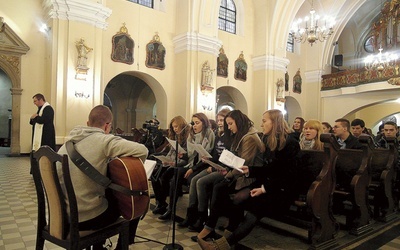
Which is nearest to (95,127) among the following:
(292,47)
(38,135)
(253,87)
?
(38,135)

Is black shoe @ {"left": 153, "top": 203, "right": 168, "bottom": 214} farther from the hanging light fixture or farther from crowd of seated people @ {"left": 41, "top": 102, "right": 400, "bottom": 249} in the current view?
the hanging light fixture

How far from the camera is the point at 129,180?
2.14 m

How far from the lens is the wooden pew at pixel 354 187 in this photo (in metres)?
3.83

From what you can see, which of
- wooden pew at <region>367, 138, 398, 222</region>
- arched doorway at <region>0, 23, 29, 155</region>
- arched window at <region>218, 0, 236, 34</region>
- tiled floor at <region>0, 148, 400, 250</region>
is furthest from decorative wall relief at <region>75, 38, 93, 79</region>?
wooden pew at <region>367, 138, 398, 222</region>

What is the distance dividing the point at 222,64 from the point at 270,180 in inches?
457

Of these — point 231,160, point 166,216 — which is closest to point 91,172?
point 231,160

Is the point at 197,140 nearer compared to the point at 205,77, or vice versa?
the point at 197,140

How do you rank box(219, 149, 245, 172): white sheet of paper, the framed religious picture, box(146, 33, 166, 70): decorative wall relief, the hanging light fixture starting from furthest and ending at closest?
1. the framed religious picture
2. box(146, 33, 166, 70): decorative wall relief
3. the hanging light fixture
4. box(219, 149, 245, 172): white sheet of paper

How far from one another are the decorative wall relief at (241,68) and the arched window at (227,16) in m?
1.55

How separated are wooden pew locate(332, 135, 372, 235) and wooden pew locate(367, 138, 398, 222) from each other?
Answer: 0.45 meters

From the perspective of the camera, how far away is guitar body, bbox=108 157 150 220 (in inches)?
84.7

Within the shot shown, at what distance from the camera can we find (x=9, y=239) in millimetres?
3402

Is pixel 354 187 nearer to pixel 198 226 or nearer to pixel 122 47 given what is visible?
pixel 198 226

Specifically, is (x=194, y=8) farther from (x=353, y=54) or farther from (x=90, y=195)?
(x=353, y=54)
